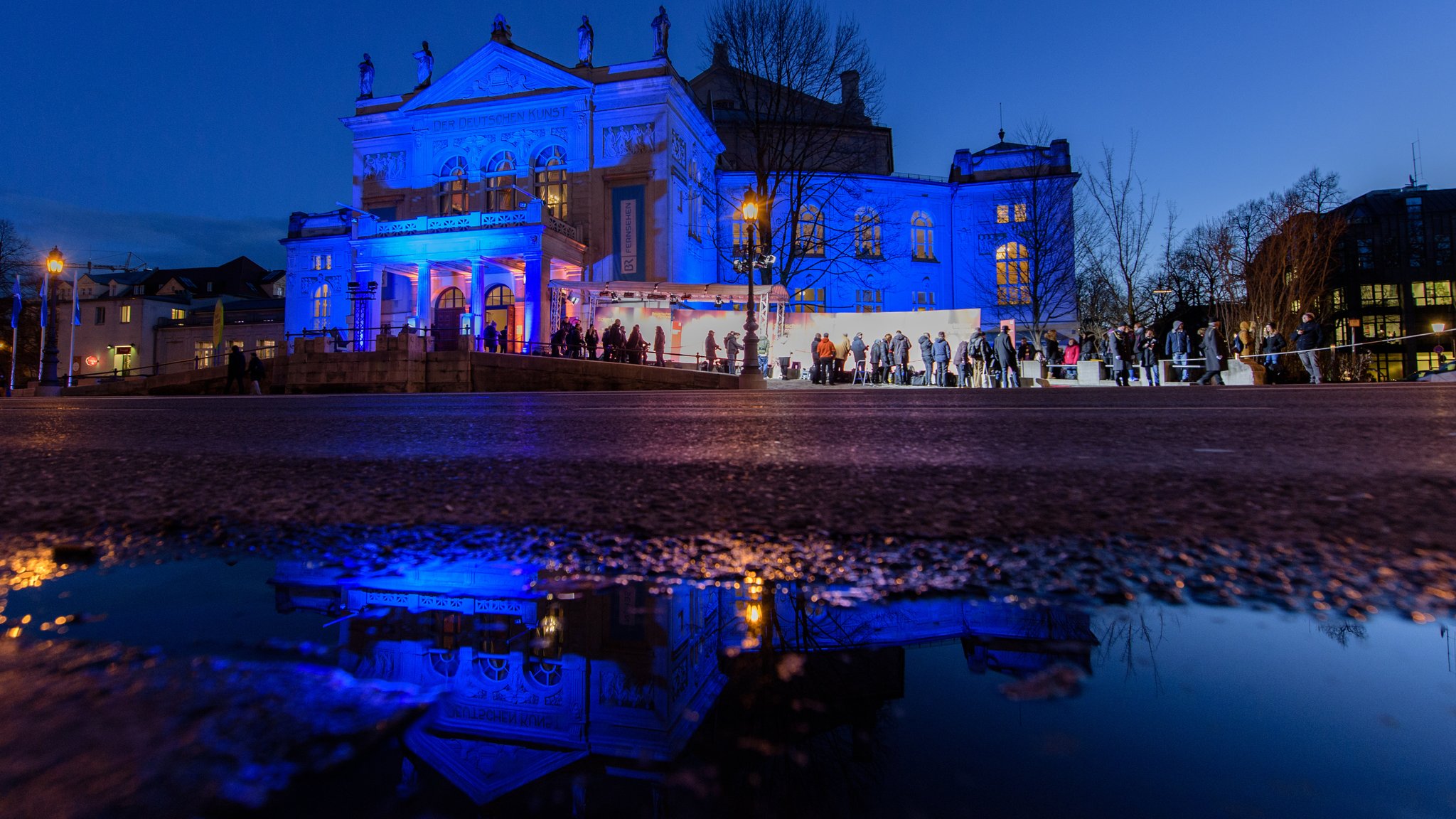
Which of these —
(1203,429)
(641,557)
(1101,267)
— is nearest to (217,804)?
(641,557)

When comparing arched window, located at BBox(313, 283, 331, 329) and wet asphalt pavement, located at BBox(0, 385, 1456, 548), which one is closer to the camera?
wet asphalt pavement, located at BBox(0, 385, 1456, 548)

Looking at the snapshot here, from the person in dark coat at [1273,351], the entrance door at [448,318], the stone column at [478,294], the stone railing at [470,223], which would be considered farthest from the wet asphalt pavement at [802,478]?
the stone column at [478,294]

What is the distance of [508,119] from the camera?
29.7m

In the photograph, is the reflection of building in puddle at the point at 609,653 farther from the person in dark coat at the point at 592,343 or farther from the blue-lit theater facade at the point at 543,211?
the person in dark coat at the point at 592,343

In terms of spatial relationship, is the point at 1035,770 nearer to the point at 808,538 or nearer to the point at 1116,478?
the point at 808,538

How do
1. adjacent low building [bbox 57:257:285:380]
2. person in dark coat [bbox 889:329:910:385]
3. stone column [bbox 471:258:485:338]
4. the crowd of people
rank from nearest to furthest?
the crowd of people < person in dark coat [bbox 889:329:910:385] < stone column [bbox 471:258:485:338] < adjacent low building [bbox 57:257:285:380]

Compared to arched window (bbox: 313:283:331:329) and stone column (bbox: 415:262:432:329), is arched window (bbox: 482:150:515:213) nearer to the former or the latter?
stone column (bbox: 415:262:432:329)

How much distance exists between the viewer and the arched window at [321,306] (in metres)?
36.1

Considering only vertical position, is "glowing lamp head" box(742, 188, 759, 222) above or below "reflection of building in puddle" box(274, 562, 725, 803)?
above

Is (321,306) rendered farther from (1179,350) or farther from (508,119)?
(1179,350)

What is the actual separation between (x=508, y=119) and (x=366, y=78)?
911cm

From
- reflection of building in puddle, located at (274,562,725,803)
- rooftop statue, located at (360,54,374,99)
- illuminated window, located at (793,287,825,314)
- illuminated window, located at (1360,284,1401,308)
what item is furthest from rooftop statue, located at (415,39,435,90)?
illuminated window, located at (1360,284,1401,308)

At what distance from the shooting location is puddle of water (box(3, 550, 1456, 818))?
15.4 inches

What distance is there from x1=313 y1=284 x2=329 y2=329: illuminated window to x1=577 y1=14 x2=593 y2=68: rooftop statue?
55.4 feet
